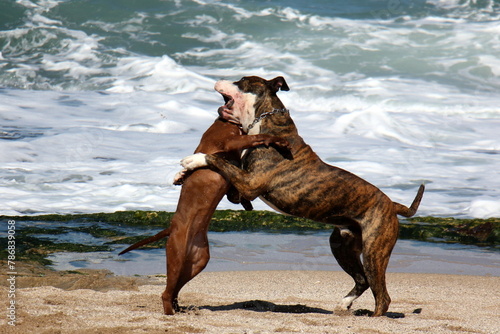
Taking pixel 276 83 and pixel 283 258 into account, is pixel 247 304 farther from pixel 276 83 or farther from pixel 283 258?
pixel 283 258

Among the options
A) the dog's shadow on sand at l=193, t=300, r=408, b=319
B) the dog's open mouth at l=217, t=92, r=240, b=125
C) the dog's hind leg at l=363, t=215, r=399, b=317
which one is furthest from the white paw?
the dog's hind leg at l=363, t=215, r=399, b=317

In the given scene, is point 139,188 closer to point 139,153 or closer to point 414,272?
point 139,153

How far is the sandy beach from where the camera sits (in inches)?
168

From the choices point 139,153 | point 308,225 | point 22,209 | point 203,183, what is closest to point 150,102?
point 139,153

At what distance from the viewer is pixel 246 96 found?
4902 millimetres

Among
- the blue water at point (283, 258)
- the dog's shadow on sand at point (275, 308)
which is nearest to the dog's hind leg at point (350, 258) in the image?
the dog's shadow on sand at point (275, 308)

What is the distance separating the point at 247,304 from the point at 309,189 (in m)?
1.08

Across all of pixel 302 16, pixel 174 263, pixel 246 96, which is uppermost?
pixel 302 16

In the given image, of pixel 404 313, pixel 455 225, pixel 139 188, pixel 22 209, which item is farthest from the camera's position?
pixel 139 188

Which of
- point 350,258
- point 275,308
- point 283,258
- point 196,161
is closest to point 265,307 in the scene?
point 275,308

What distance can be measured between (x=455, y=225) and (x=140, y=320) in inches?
201

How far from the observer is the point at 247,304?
512 cm

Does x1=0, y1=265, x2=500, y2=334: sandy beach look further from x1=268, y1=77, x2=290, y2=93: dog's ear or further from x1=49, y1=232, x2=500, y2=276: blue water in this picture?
x1=268, y1=77, x2=290, y2=93: dog's ear

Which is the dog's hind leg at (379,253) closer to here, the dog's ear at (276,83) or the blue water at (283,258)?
the dog's ear at (276,83)
